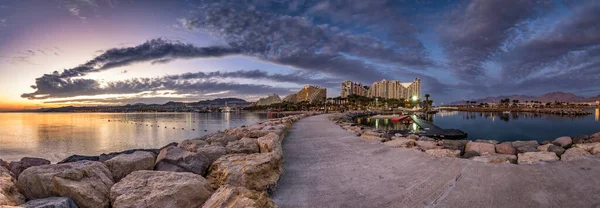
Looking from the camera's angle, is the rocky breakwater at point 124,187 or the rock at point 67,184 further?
the rock at point 67,184

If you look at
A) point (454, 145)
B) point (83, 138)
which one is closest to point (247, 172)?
point (454, 145)

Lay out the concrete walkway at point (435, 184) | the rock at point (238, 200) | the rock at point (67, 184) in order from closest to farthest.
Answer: the rock at point (238, 200) → the rock at point (67, 184) → the concrete walkway at point (435, 184)

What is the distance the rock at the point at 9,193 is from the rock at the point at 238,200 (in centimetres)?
215

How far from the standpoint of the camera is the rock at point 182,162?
4.75 meters

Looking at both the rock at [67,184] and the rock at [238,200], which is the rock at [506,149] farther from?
the rock at [67,184]

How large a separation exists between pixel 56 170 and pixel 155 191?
135 centimetres

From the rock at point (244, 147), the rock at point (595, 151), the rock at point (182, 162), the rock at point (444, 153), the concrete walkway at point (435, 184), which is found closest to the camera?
the concrete walkway at point (435, 184)

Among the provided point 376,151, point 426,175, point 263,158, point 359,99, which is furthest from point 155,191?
point 359,99

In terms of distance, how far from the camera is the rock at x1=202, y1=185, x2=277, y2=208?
2.79m

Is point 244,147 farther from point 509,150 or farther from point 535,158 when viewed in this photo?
point 509,150

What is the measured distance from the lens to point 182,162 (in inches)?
192

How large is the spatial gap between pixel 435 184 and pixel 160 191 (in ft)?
14.2

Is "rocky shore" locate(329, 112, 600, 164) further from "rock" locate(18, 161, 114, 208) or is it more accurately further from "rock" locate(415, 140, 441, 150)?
"rock" locate(18, 161, 114, 208)

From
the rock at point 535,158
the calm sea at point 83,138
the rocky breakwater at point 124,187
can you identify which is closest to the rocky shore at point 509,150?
the rock at point 535,158
